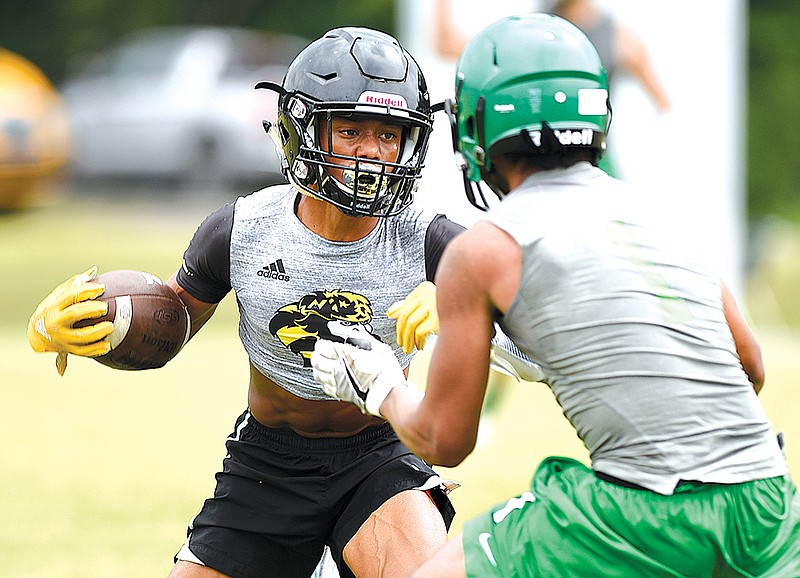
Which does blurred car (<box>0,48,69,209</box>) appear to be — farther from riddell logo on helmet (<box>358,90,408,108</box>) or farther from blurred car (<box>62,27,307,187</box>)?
riddell logo on helmet (<box>358,90,408,108</box>)

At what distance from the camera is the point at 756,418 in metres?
2.79

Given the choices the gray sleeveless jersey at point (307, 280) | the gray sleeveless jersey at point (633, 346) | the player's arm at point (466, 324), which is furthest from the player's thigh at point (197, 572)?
the gray sleeveless jersey at point (633, 346)

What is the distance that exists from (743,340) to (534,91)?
0.77 meters

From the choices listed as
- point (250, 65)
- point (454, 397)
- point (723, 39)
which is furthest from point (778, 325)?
point (454, 397)

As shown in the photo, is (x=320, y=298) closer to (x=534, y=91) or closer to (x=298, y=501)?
(x=298, y=501)

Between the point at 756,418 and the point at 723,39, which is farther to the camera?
the point at 723,39

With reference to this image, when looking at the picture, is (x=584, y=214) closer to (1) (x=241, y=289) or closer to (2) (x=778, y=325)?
(1) (x=241, y=289)

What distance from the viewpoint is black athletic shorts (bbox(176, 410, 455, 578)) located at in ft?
12.0

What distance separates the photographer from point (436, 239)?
3680mm

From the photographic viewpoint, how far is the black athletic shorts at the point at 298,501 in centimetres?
367

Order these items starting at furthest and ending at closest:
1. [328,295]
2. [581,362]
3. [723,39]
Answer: [723,39] < [328,295] < [581,362]

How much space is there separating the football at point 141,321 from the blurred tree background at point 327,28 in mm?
17089

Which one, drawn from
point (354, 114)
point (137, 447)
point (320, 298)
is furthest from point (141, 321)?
point (137, 447)

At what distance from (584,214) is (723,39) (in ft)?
29.1
